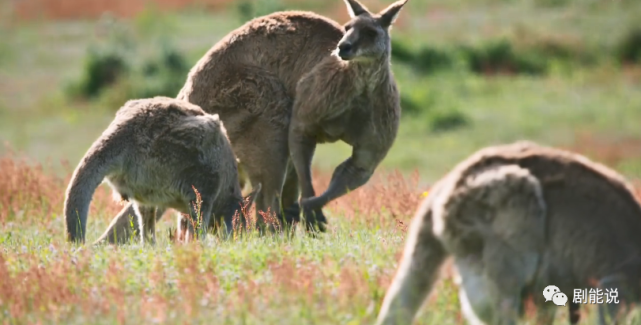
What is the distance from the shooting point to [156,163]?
26.5 ft

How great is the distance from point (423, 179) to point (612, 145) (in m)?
5.00

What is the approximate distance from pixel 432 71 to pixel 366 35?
2105 cm

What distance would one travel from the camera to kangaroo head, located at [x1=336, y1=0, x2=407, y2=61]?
8.56m

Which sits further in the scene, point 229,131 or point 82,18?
point 82,18

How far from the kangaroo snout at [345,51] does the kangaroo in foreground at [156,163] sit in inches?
45.3

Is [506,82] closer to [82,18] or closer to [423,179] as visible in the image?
[423,179]

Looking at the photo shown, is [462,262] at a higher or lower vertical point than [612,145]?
higher

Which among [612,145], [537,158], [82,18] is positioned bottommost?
[612,145]

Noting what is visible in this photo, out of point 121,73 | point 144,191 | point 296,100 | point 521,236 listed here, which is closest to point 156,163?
point 144,191

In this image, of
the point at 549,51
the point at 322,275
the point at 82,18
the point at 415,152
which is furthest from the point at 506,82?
the point at 322,275

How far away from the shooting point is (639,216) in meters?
5.79

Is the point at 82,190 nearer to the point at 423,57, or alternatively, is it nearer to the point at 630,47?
the point at 423,57

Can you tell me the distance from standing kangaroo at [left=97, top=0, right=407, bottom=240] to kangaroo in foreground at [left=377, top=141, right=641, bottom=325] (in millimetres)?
3370

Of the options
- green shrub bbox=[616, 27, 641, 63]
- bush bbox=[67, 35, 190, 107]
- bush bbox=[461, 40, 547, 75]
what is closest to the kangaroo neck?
bush bbox=[67, 35, 190, 107]
